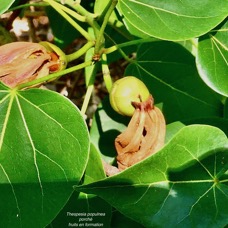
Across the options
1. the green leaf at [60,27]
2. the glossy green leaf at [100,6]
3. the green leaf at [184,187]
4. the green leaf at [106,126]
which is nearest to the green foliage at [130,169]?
the green leaf at [184,187]

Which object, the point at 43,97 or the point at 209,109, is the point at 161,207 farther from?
the point at 209,109

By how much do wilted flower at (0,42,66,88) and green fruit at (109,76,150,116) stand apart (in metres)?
0.16

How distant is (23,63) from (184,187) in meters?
0.41

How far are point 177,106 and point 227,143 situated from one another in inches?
16.0

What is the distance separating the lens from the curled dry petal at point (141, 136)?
4.28 feet

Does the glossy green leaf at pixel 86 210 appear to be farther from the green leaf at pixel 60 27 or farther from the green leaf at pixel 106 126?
the green leaf at pixel 60 27

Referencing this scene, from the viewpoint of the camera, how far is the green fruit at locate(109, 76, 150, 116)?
1.35m

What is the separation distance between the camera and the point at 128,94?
1.35 metres

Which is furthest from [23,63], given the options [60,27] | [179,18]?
[60,27]

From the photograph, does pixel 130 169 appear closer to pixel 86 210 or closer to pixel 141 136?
pixel 141 136

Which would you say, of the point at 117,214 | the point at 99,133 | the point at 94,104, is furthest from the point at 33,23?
the point at 117,214

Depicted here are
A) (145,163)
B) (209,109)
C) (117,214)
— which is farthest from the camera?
(209,109)

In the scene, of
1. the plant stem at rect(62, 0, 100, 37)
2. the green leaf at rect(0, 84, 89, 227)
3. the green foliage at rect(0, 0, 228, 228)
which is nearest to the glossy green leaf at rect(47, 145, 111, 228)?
the green foliage at rect(0, 0, 228, 228)

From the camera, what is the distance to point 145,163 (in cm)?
119
